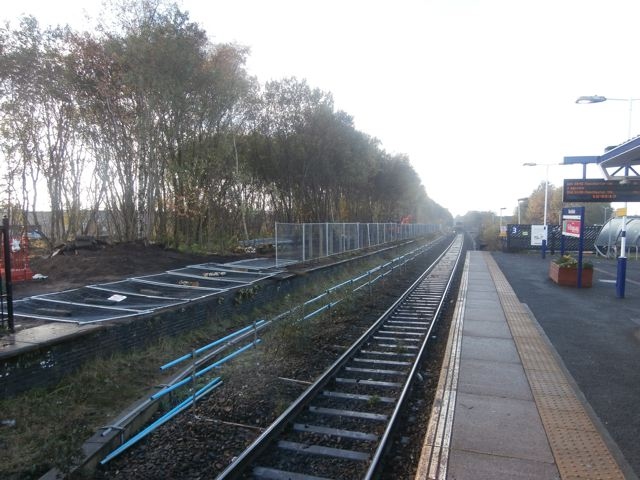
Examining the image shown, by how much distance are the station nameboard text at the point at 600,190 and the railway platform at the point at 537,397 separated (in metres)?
5.03

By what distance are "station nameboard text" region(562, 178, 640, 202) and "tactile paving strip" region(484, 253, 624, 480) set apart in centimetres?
935

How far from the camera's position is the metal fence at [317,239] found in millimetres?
17203

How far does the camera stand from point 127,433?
5.52 metres

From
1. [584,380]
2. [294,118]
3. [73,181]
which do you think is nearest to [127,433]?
[584,380]

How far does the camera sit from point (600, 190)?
53.9 feet

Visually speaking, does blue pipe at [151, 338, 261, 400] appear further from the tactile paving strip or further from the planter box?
the planter box

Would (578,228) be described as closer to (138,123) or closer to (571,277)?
(571,277)

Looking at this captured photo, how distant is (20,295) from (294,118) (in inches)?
800

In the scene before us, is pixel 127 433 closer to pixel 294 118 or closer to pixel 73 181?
pixel 73 181

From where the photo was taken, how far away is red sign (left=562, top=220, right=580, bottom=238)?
712 inches

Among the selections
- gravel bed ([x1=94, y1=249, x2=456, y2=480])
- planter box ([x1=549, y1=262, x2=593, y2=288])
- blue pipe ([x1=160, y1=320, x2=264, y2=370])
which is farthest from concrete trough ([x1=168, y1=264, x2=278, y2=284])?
A: planter box ([x1=549, y1=262, x2=593, y2=288])

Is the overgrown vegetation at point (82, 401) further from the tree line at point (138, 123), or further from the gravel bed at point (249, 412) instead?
the tree line at point (138, 123)

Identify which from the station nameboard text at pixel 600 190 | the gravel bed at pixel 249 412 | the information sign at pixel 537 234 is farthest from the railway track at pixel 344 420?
the information sign at pixel 537 234

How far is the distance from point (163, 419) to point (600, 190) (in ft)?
54.2
